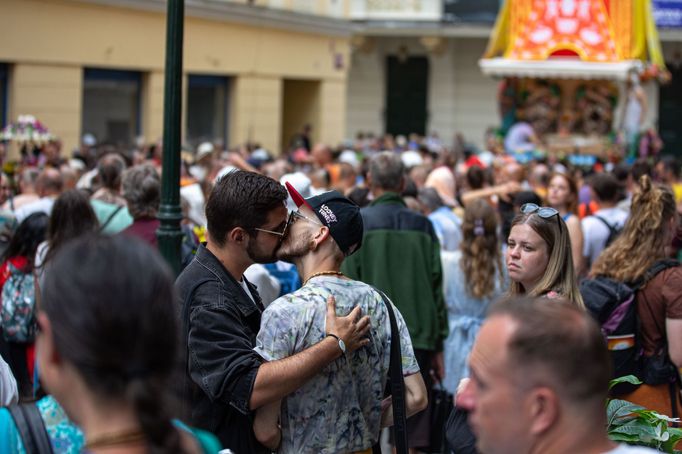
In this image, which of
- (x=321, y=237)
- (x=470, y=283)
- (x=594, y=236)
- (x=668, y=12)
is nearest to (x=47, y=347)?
(x=321, y=237)

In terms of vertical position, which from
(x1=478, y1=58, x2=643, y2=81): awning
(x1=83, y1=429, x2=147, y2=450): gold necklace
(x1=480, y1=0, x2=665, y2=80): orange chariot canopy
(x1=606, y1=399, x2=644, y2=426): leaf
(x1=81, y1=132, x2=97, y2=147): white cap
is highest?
(x1=480, y1=0, x2=665, y2=80): orange chariot canopy

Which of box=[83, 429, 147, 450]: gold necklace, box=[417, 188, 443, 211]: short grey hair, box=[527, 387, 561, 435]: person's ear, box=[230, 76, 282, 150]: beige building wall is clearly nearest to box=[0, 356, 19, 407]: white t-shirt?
box=[83, 429, 147, 450]: gold necklace

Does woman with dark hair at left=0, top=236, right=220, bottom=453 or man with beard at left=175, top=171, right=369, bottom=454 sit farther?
man with beard at left=175, top=171, right=369, bottom=454

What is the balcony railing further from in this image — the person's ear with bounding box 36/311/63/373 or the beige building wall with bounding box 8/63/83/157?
the person's ear with bounding box 36/311/63/373

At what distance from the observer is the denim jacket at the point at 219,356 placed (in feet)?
12.3

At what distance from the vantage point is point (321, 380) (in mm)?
3793

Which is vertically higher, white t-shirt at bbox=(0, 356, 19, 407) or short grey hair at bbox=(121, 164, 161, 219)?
short grey hair at bbox=(121, 164, 161, 219)

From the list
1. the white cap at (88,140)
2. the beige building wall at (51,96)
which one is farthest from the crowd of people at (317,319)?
the white cap at (88,140)

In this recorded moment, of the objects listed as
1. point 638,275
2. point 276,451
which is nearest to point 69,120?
point 638,275

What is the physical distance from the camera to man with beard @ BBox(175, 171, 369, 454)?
146 inches

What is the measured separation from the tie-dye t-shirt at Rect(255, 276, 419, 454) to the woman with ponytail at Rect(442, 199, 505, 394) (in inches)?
126

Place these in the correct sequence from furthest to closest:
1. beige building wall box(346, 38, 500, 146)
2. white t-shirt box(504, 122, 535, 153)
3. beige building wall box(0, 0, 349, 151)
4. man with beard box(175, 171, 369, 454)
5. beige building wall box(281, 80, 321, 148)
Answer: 1. beige building wall box(346, 38, 500, 146)
2. beige building wall box(281, 80, 321, 148)
3. white t-shirt box(504, 122, 535, 153)
4. beige building wall box(0, 0, 349, 151)
5. man with beard box(175, 171, 369, 454)

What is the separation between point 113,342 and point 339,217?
2.04m

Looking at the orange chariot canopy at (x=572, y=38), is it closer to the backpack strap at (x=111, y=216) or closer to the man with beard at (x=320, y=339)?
the backpack strap at (x=111, y=216)
